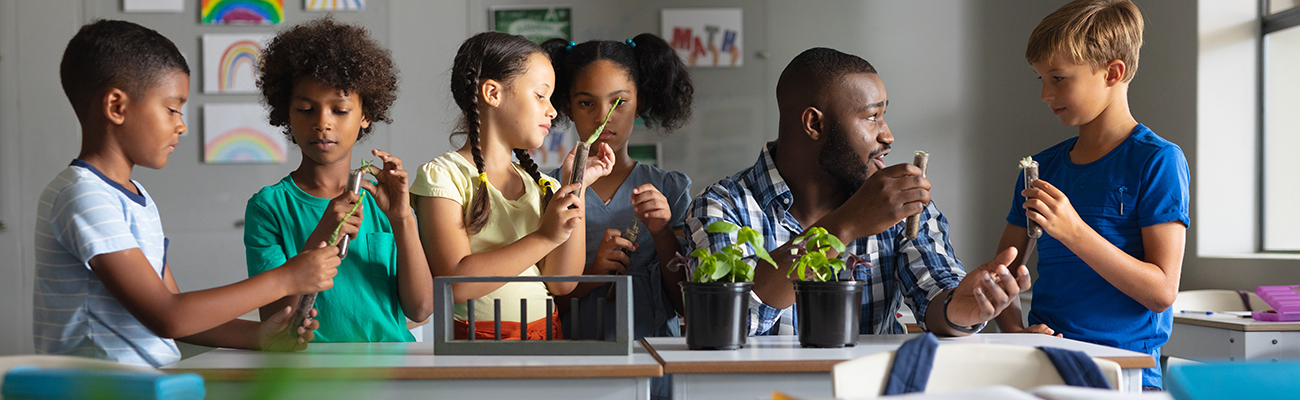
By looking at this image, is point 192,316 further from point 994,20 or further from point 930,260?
point 994,20

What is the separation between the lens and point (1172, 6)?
3725 millimetres

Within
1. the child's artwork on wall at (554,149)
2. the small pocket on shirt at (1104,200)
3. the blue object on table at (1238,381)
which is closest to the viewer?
the blue object on table at (1238,381)

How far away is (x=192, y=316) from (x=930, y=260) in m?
1.36

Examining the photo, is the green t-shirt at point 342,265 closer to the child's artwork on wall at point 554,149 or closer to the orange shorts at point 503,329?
the orange shorts at point 503,329

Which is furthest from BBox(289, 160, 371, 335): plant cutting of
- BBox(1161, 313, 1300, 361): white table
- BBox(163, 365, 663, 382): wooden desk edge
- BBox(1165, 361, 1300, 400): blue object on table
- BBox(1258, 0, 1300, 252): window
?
BBox(1258, 0, 1300, 252): window

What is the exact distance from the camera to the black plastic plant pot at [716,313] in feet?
4.35

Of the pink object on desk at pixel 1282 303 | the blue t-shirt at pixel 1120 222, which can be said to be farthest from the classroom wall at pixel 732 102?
the blue t-shirt at pixel 1120 222

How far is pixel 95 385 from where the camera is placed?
30cm

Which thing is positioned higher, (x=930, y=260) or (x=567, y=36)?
(x=567, y=36)

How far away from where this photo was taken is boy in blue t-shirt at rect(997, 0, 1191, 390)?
1.64 m

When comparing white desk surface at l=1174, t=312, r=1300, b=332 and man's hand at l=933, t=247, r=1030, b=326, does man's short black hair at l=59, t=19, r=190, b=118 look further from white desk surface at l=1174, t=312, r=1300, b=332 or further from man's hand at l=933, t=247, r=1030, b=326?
white desk surface at l=1174, t=312, r=1300, b=332

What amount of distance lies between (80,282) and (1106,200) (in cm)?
191

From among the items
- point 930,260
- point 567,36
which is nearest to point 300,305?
point 930,260

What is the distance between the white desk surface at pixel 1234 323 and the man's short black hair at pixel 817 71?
1753 mm
